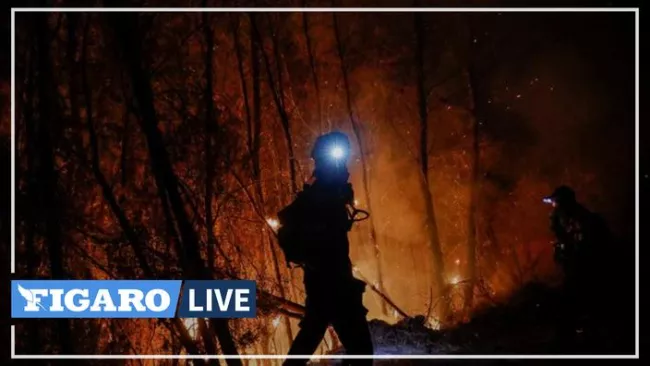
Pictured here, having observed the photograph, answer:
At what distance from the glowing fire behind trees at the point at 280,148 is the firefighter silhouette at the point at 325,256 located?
1.70 metres

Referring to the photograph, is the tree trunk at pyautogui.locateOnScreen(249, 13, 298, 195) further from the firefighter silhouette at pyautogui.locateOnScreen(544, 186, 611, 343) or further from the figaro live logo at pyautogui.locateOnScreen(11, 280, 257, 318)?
the firefighter silhouette at pyautogui.locateOnScreen(544, 186, 611, 343)

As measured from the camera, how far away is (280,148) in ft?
26.0

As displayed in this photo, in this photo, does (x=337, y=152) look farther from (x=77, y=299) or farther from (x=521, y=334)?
(x=521, y=334)

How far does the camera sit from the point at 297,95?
8.43 m

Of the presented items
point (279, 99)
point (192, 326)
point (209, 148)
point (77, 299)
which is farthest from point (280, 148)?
point (77, 299)

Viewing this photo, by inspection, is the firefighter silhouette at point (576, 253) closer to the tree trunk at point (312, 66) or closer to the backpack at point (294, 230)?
the backpack at point (294, 230)

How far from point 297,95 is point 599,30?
14.4 ft

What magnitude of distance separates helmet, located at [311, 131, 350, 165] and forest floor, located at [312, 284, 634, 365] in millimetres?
2033

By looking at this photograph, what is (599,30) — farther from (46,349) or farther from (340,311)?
(46,349)

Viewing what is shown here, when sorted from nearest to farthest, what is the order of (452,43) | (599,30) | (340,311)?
(340,311) < (599,30) < (452,43)

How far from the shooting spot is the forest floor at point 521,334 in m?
4.91

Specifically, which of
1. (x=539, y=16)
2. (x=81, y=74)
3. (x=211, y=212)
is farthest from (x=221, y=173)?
(x=539, y=16)

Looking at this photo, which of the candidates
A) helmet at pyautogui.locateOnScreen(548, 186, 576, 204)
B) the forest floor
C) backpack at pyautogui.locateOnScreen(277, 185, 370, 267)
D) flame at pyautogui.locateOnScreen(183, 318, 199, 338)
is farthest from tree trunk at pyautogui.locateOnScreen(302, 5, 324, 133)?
backpack at pyautogui.locateOnScreen(277, 185, 370, 267)

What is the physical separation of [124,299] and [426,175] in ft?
23.6
